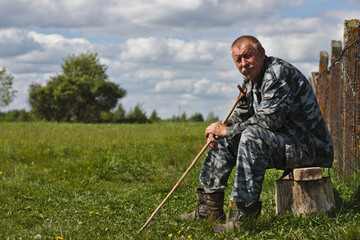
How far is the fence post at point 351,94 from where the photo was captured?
5.30 metres

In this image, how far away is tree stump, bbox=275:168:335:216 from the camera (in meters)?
4.09

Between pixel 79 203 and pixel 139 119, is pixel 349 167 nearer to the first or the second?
pixel 79 203

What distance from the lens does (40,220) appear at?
14.9 feet

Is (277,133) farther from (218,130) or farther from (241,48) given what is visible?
(241,48)

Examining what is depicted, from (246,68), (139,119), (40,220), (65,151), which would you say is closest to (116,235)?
(40,220)

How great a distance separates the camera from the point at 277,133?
389 centimetres

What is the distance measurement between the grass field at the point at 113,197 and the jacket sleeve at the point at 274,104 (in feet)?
3.26

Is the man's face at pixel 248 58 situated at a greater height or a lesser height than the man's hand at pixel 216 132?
greater

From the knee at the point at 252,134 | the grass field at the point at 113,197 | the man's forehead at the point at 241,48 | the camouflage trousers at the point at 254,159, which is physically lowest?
the grass field at the point at 113,197

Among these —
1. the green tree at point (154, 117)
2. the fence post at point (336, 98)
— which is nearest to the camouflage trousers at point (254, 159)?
the fence post at point (336, 98)

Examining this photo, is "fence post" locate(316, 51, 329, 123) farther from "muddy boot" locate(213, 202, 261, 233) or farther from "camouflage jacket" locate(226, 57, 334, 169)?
"muddy boot" locate(213, 202, 261, 233)

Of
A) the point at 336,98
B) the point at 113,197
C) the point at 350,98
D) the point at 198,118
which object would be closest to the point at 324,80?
the point at 336,98

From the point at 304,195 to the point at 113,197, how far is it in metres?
2.69

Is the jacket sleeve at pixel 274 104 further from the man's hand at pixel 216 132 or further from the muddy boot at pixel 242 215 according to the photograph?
the muddy boot at pixel 242 215
